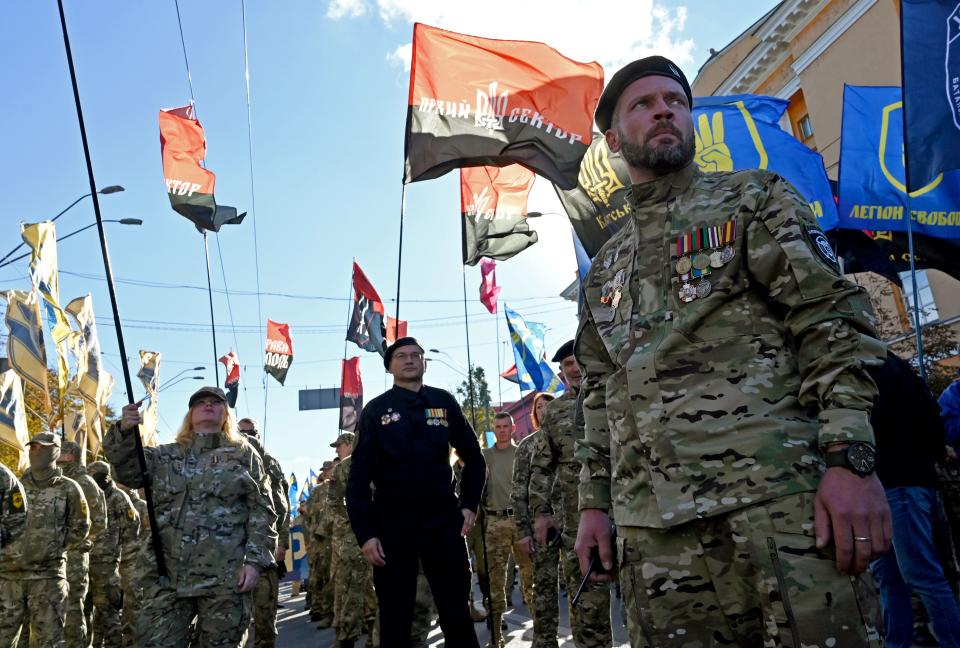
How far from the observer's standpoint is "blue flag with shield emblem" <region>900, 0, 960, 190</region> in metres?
6.59

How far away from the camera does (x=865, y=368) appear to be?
1871 millimetres

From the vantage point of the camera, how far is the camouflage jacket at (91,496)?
824 cm

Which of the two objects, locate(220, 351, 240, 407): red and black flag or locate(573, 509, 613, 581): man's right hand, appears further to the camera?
locate(220, 351, 240, 407): red and black flag

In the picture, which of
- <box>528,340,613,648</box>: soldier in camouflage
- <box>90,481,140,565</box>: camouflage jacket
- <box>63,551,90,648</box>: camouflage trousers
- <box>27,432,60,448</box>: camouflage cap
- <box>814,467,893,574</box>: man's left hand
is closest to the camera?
<box>814,467,893,574</box>: man's left hand

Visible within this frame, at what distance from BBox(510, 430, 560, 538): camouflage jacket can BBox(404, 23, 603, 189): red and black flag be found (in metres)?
2.66

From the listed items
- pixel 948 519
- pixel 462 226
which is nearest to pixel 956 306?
pixel 948 519

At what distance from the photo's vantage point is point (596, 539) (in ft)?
8.01

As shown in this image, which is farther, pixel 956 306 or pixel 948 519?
pixel 956 306

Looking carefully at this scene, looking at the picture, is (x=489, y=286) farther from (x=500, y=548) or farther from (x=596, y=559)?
(x=596, y=559)

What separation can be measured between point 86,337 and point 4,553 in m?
9.22

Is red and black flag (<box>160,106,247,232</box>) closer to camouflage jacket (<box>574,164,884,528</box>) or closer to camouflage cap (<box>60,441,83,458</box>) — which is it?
camouflage cap (<box>60,441,83,458</box>)

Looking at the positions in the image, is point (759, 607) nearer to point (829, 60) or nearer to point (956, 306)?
point (956, 306)

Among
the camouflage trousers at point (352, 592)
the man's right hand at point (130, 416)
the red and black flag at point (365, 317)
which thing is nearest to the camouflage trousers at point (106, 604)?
the camouflage trousers at point (352, 592)

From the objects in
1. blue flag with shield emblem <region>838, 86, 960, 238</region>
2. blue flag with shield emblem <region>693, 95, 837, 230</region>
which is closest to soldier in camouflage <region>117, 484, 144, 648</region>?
blue flag with shield emblem <region>693, 95, 837, 230</region>
